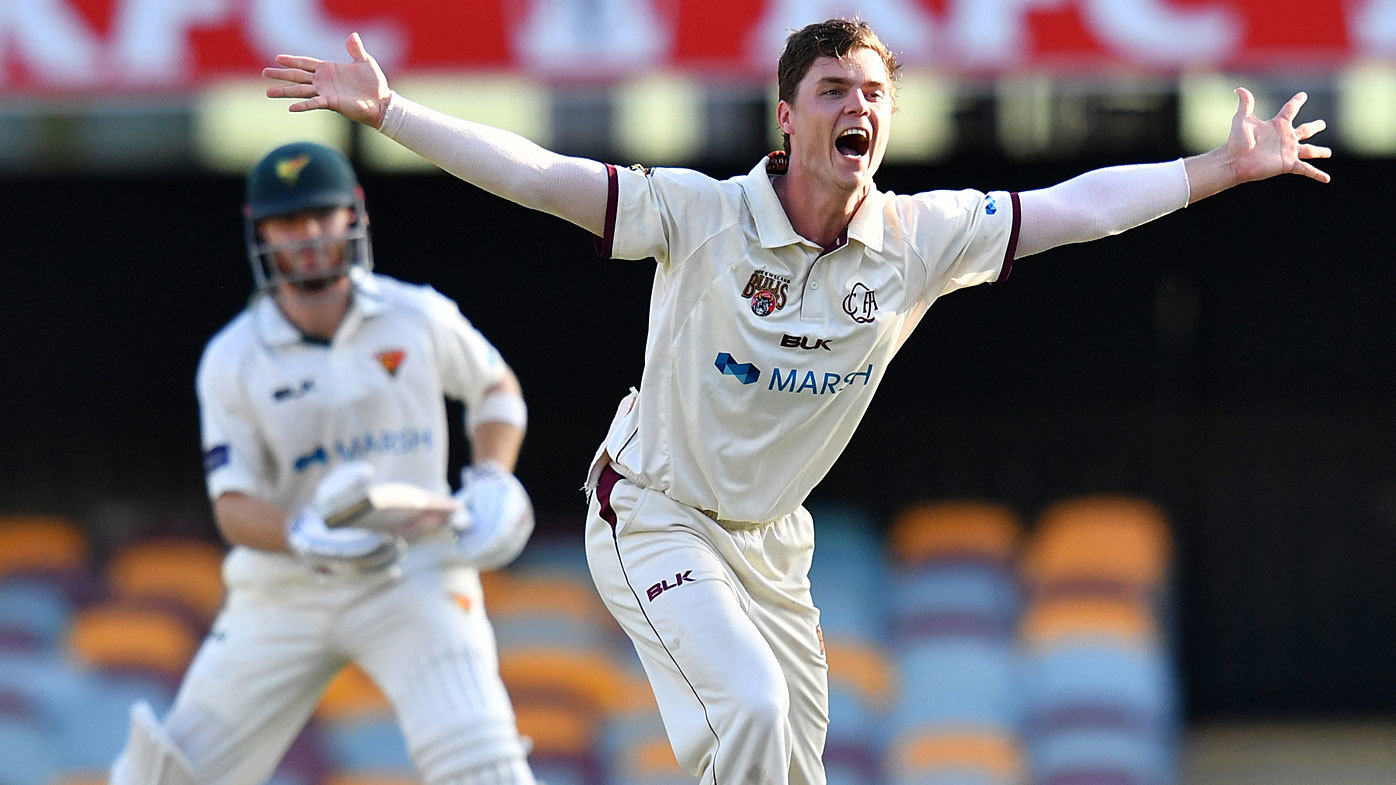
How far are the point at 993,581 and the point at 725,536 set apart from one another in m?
5.55

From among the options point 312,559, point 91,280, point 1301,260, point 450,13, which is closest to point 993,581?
point 1301,260

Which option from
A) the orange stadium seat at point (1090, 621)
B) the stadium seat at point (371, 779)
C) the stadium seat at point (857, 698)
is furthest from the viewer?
the orange stadium seat at point (1090, 621)

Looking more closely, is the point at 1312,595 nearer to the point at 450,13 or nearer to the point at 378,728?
the point at 378,728

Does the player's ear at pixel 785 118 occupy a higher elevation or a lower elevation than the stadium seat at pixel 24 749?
higher

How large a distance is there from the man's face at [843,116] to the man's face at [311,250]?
1690 mm

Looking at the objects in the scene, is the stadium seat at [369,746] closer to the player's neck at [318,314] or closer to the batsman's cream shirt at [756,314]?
the player's neck at [318,314]

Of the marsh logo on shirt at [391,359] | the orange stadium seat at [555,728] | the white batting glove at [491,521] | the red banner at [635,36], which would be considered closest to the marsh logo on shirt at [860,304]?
the white batting glove at [491,521]

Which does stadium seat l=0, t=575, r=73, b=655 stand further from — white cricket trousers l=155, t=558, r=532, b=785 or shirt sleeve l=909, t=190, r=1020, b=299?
shirt sleeve l=909, t=190, r=1020, b=299

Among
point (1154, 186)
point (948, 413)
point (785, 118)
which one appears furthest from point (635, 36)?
point (1154, 186)

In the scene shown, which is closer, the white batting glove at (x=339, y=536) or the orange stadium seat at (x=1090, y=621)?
the white batting glove at (x=339, y=536)

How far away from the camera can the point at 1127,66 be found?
7.30 meters

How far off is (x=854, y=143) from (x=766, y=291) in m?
0.33

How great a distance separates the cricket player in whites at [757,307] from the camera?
12.9 ft

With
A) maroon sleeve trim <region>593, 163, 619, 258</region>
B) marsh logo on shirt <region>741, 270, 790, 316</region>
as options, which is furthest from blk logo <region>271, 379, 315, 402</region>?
marsh logo on shirt <region>741, 270, 790, 316</region>
